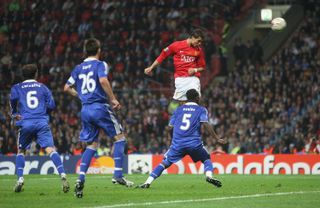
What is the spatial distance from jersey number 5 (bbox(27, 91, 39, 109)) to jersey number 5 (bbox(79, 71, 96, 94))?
1.30 m

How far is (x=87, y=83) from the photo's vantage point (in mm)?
13352

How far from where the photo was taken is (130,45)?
33625 mm

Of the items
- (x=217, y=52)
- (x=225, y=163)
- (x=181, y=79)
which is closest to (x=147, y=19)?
(x=217, y=52)

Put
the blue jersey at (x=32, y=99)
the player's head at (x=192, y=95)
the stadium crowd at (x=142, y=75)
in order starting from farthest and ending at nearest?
the stadium crowd at (x=142, y=75) < the player's head at (x=192, y=95) < the blue jersey at (x=32, y=99)

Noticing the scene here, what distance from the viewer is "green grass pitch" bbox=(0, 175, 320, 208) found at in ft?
38.8

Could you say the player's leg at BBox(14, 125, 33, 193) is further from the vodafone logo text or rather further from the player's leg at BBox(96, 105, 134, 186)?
the vodafone logo text

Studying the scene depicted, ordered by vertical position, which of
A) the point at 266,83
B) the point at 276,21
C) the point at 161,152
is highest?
the point at 276,21

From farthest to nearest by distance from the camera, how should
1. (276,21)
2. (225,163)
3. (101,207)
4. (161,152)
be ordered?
1. (161,152)
2. (225,163)
3. (276,21)
4. (101,207)

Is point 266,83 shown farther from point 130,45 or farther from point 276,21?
point 276,21

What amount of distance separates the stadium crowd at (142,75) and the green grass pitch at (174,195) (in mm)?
10907

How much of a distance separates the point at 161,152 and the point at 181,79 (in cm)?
1159

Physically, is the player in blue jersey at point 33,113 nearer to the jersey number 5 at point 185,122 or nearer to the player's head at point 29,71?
the player's head at point 29,71

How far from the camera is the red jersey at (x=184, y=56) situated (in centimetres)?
1708

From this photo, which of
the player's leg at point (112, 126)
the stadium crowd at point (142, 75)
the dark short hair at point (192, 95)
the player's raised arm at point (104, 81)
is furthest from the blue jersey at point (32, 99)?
the stadium crowd at point (142, 75)
